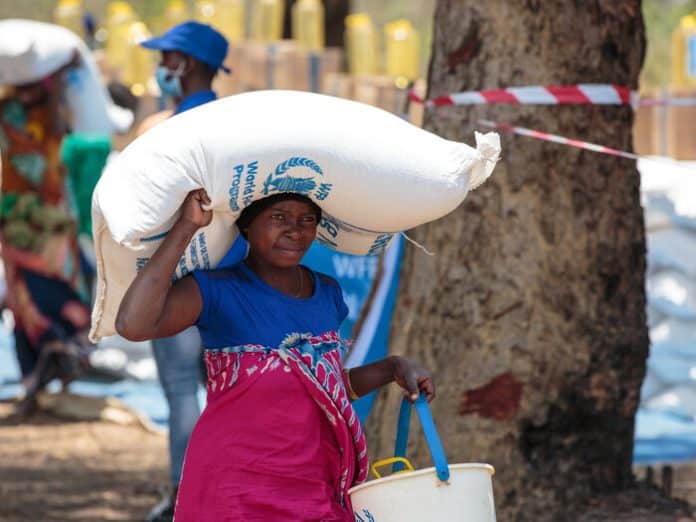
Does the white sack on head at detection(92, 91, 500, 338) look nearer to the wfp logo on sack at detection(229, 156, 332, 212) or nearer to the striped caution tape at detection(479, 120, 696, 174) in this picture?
the wfp logo on sack at detection(229, 156, 332, 212)

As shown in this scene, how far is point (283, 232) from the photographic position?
137 inches

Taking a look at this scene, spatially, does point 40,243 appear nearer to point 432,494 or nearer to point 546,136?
point 546,136

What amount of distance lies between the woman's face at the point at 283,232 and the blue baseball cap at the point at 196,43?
83.1 inches

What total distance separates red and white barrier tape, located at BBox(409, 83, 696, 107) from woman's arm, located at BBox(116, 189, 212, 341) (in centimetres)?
194

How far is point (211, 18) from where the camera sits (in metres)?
18.6

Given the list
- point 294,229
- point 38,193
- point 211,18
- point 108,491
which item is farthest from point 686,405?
point 211,18

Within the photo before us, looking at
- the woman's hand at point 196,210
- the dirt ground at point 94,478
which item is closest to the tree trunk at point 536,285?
the dirt ground at point 94,478

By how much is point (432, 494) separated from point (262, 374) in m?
0.47

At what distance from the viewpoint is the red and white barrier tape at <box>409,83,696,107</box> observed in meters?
5.01

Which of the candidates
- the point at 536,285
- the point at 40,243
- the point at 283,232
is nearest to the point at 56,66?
the point at 40,243

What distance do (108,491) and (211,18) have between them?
12370mm

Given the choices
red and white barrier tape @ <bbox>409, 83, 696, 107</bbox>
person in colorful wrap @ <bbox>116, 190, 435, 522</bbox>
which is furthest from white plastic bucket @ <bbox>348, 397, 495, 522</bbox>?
red and white barrier tape @ <bbox>409, 83, 696, 107</bbox>

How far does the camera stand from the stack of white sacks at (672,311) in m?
8.23

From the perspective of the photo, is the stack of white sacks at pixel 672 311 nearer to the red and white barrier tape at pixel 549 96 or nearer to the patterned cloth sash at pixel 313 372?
the red and white barrier tape at pixel 549 96
